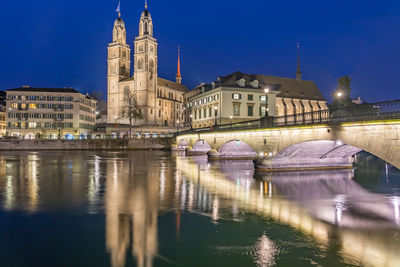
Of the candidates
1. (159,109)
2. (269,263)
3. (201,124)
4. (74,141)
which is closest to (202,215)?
(269,263)

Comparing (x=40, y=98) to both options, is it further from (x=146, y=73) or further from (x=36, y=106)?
(x=146, y=73)

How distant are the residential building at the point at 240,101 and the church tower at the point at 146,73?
122 feet

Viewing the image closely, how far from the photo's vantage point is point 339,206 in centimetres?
1741

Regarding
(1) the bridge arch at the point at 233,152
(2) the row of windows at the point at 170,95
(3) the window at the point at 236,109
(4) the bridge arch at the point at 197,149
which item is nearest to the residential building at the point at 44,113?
(2) the row of windows at the point at 170,95

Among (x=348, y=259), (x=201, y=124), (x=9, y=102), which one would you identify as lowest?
(x=348, y=259)

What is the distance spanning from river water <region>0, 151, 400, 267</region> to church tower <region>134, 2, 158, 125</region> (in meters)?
99.3

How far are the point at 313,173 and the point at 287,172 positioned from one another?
250 centimetres

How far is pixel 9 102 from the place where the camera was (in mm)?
98812

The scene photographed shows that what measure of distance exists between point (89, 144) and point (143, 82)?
40401 mm

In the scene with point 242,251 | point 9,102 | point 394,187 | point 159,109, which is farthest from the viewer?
point 159,109

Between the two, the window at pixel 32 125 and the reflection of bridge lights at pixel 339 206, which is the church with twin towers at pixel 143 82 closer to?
the window at pixel 32 125

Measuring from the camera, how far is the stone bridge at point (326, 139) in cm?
1930

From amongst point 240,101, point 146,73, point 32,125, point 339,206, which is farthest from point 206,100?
point 339,206

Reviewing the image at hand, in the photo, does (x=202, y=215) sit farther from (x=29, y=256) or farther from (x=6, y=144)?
(x=6, y=144)
